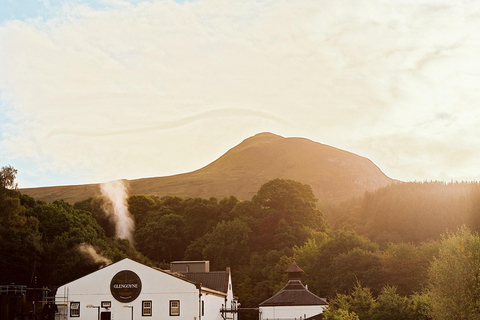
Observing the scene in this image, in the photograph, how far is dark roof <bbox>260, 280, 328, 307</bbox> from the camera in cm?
6075

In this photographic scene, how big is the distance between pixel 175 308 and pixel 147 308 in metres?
2.92

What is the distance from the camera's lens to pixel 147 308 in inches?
2345

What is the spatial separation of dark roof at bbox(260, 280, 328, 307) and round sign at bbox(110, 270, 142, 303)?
41.7ft

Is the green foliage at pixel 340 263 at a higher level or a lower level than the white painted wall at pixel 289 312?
higher

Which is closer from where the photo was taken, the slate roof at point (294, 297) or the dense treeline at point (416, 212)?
the slate roof at point (294, 297)

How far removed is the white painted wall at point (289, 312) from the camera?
197 feet

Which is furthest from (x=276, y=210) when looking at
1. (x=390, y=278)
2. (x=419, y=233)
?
(x=390, y=278)

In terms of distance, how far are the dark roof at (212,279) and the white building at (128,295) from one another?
25.8 ft

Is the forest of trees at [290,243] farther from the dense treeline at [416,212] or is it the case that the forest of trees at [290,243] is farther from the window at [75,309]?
the window at [75,309]

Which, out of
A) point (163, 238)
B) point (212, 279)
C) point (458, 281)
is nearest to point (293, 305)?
point (212, 279)

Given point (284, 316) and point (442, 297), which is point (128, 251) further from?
point (442, 297)

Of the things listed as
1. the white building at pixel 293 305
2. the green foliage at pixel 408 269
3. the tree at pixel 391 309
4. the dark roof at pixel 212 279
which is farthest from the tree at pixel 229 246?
the tree at pixel 391 309

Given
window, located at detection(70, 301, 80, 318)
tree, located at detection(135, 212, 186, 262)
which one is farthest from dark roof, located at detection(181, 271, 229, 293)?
tree, located at detection(135, 212, 186, 262)

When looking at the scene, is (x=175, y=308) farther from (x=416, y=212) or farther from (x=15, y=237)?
(x=416, y=212)
